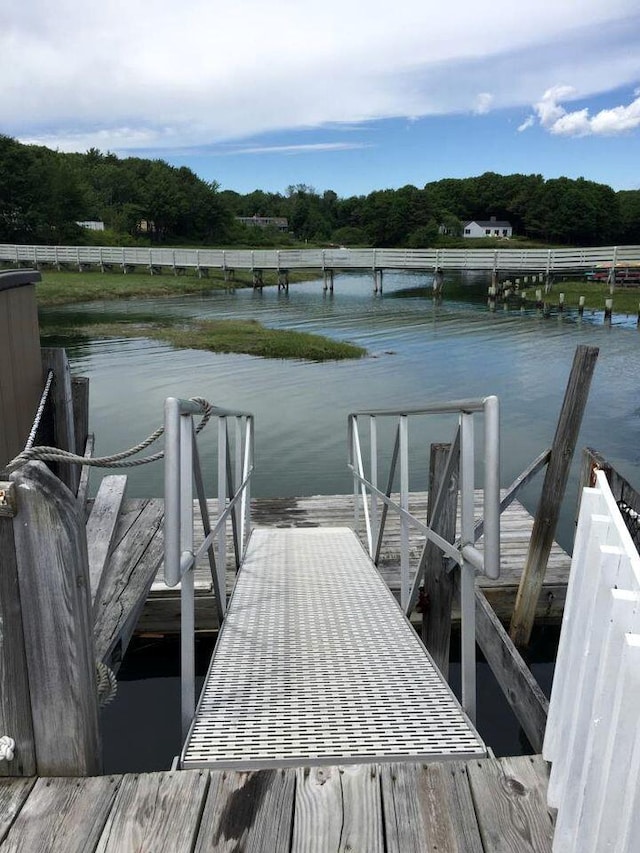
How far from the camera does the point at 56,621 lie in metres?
1.85

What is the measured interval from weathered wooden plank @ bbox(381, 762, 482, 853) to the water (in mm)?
3223

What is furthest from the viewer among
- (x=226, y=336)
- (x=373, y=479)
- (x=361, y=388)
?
(x=226, y=336)

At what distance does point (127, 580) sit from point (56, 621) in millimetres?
1912

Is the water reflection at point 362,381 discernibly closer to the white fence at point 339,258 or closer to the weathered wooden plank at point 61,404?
the weathered wooden plank at point 61,404

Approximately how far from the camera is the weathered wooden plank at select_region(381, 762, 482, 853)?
5.93 ft

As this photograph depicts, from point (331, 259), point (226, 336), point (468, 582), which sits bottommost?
point (226, 336)

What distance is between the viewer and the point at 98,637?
3123mm

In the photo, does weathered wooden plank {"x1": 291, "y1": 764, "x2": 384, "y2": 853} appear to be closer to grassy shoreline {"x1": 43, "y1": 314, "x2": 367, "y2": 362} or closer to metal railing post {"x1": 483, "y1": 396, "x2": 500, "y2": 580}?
metal railing post {"x1": 483, "y1": 396, "x2": 500, "y2": 580}

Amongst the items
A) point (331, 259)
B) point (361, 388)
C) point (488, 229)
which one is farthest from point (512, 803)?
point (488, 229)

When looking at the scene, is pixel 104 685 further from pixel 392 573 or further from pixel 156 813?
pixel 392 573

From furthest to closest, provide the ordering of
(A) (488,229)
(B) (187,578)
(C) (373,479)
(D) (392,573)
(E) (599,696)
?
(A) (488,229) < (D) (392,573) < (C) (373,479) < (B) (187,578) < (E) (599,696)

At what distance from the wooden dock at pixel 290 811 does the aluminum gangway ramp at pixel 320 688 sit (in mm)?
120

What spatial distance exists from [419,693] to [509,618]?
3.41 metres

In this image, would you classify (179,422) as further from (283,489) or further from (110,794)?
(283,489)
